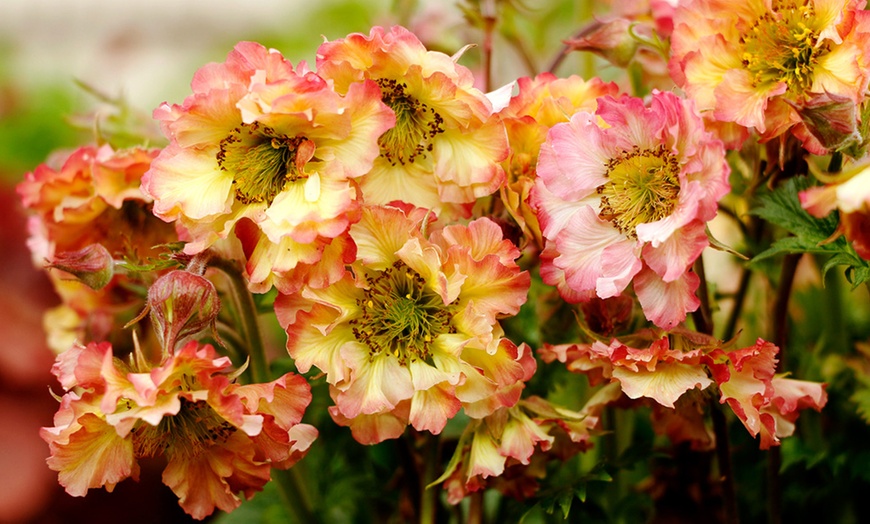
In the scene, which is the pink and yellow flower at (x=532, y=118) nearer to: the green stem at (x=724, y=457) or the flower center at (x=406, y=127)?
the flower center at (x=406, y=127)

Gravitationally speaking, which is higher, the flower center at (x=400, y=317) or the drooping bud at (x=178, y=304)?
the drooping bud at (x=178, y=304)

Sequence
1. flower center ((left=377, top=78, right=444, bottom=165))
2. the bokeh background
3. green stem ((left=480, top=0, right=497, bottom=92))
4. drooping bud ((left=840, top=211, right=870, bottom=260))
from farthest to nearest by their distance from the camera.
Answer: the bokeh background < green stem ((left=480, top=0, right=497, bottom=92)) < flower center ((left=377, top=78, right=444, bottom=165)) < drooping bud ((left=840, top=211, right=870, bottom=260))

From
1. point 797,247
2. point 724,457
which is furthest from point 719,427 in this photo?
point 797,247

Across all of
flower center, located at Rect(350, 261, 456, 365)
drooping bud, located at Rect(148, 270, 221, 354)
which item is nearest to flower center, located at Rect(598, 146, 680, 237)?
flower center, located at Rect(350, 261, 456, 365)

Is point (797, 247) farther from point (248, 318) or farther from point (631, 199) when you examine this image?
point (248, 318)

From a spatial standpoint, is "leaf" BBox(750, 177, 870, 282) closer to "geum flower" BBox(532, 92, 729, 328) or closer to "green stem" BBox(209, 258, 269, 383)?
"geum flower" BBox(532, 92, 729, 328)

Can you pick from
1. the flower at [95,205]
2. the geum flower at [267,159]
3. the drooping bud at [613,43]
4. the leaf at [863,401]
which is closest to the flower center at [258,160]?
the geum flower at [267,159]
